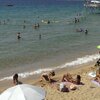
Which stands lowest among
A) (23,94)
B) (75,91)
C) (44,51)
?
(44,51)

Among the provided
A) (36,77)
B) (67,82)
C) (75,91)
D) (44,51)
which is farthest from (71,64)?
(75,91)

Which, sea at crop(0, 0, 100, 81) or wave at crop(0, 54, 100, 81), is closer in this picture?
wave at crop(0, 54, 100, 81)

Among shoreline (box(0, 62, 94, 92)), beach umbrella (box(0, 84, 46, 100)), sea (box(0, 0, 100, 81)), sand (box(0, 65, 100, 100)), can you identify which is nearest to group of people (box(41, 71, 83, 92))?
sand (box(0, 65, 100, 100))

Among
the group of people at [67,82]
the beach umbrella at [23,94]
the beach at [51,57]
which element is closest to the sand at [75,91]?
the beach at [51,57]

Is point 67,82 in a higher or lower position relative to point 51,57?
higher

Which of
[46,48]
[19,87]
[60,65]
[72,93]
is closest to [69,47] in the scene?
[46,48]

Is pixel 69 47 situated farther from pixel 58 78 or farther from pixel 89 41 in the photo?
pixel 58 78

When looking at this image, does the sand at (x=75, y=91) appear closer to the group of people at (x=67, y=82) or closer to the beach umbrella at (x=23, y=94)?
the group of people at (x=67, y=82)

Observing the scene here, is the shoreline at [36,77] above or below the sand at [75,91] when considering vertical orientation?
below

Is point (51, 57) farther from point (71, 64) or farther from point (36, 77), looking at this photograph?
point (36, 77)

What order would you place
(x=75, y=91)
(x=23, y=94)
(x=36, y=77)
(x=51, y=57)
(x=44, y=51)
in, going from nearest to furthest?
(x=23, y=94)
(x=75, y=91)
(x=36, y=77)
(x=51, y=57)
(x=44, y=51)

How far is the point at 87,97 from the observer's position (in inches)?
542

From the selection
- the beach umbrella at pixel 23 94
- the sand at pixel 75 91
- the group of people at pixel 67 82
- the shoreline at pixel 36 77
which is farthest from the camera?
the shoreline at pixel 36 77

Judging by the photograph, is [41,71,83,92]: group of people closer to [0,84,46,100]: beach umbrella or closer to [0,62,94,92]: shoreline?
[0,62,94,92]: shoreline
